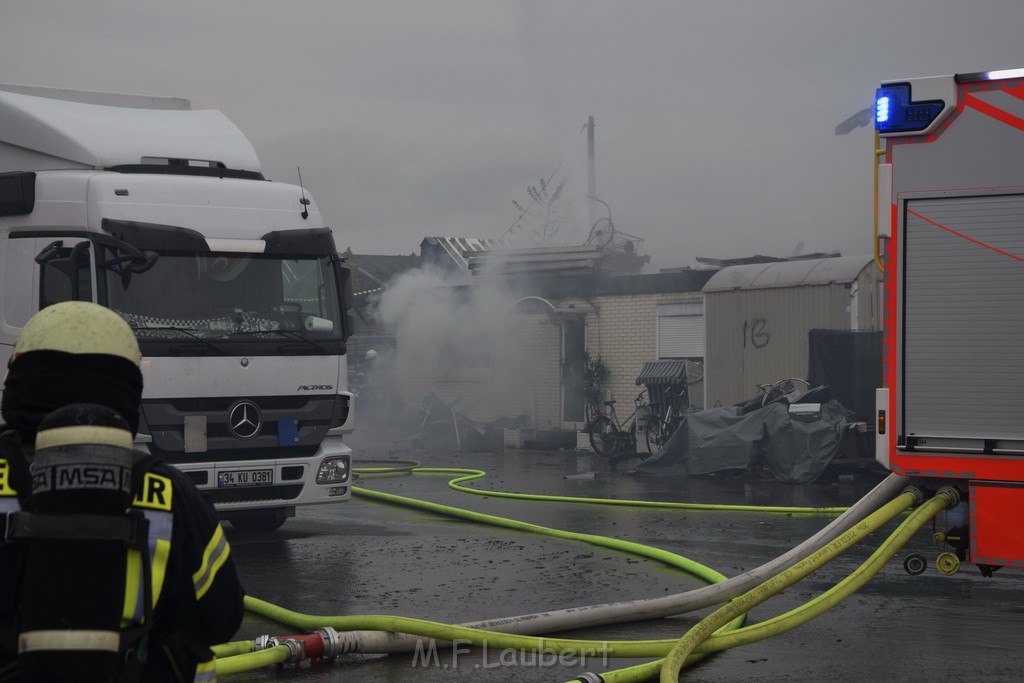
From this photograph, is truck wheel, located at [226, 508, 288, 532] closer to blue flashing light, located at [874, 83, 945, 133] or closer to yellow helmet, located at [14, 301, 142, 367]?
blue flashing light, located at [874, 83, 945, 133]

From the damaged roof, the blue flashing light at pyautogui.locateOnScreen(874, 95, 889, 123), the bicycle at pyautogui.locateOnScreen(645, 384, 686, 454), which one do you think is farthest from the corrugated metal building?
the blue flashing light at pyautogui.locateOnScreen(874, 95, 889, 123)

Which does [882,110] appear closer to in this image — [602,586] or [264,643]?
[602,586]

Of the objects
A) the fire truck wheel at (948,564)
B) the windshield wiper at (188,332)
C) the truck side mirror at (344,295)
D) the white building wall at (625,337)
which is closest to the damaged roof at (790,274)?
the white building wall at (625,337)

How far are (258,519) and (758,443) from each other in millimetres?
8011

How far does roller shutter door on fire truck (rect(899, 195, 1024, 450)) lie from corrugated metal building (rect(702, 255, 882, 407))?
43.1 ft

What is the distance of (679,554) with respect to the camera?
900 cm

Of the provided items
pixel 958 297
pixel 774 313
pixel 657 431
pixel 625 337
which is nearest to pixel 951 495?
pixel 958 297

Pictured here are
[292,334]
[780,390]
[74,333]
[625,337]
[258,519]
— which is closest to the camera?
[74,333]

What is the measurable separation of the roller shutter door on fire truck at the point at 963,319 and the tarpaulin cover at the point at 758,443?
9.72 metres

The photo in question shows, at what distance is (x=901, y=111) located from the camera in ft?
18.6

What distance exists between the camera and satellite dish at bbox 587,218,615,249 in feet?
84.0

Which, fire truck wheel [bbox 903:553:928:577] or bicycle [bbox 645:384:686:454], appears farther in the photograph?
bicycle [bbox 645:384:686:454]

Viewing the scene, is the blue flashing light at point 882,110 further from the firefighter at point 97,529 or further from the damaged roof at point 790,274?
the damaged roof at point 790,274

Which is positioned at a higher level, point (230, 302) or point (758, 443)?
point (230, 302)
